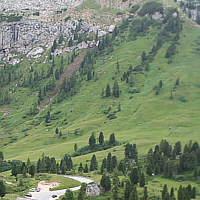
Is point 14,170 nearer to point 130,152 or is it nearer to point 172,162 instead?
point 130,152

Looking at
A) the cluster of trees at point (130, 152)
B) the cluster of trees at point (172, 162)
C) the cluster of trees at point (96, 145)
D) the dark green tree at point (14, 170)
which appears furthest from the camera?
the cluster of trees at point (96, 145)

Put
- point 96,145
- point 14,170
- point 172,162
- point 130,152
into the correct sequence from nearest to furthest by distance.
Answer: point 14,170, point 172,162, point 130,152, point 96,145

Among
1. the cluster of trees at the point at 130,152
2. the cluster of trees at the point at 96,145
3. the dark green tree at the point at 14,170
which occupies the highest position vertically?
the dark green tree at the point at 14,170

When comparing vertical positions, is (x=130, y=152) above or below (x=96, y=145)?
above

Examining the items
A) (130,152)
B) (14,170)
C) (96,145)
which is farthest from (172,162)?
(14,170)

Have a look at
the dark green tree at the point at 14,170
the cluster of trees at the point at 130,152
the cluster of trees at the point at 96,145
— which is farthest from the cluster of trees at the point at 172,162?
the dark green tree at the point at 14,170

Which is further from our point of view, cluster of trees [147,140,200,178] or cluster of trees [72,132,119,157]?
cluster of trees [72,132,119,157]

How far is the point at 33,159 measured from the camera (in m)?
173

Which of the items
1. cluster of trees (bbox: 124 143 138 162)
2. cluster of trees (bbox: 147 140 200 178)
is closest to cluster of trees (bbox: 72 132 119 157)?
cluster of trees (bbox: 124 143 138 162)

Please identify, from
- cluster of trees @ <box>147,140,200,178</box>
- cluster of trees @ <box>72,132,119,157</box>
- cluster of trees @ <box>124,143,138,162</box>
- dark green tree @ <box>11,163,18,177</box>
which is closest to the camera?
dark green tree @ <box>11,163,18,177</box>

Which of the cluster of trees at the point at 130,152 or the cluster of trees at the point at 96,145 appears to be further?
the cluster of trees at the point at 96,145

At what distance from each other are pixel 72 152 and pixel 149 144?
5485 centimetres

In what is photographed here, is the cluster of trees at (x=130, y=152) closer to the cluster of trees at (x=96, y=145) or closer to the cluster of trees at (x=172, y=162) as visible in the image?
the cluster of trees at (x=172, y=162)

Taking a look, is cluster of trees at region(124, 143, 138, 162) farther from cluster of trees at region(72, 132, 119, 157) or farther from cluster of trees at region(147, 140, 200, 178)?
cluster of trees at region(72, 132, 119, 157)
